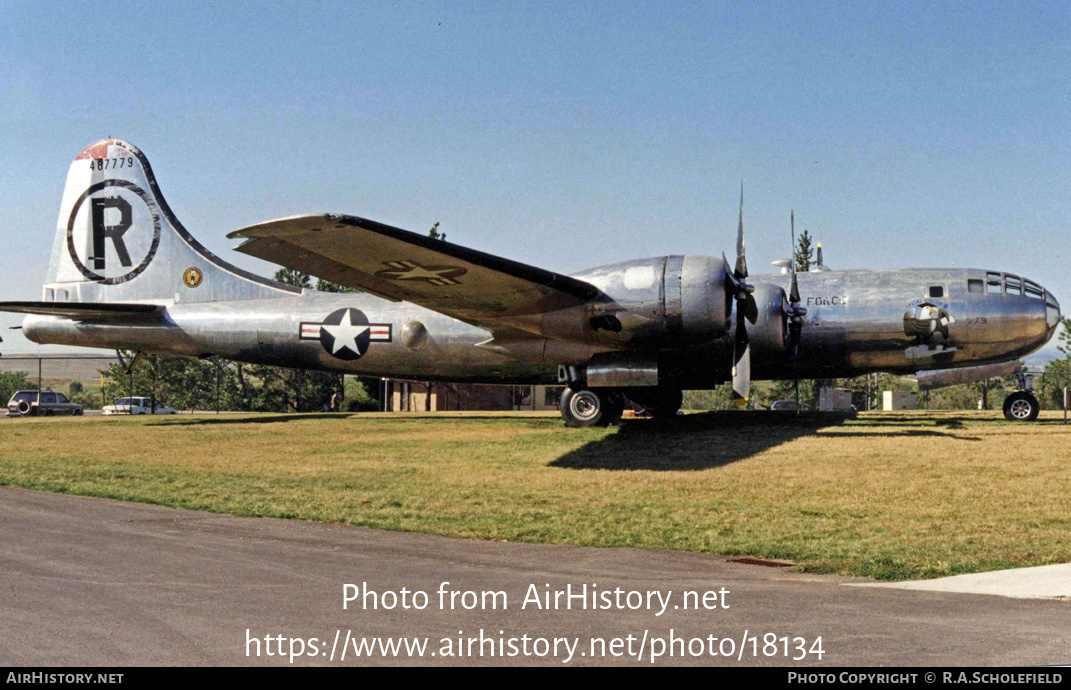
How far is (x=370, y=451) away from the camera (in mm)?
22266

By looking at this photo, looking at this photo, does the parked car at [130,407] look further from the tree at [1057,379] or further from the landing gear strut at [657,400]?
the tree at [1057,379]

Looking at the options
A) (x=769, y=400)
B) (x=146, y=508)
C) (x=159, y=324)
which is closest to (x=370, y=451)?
(x=146, y=508)

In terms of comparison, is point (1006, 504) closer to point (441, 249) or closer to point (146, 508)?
point (441, 249)

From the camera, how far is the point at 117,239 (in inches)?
1262

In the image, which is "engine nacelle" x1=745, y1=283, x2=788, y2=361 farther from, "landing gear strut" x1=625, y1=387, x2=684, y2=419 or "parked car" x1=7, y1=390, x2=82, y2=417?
"parked car" x1=7, y1=390, x2=82, y2=417

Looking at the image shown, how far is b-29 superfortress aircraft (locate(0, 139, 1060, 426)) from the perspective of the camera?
19.5 m

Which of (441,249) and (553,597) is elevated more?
(441,249)

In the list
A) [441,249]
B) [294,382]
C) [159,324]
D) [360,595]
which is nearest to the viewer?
[360,595]

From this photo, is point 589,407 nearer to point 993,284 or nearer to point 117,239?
point 993,284

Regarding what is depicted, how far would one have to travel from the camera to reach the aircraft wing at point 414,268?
52.5 ft

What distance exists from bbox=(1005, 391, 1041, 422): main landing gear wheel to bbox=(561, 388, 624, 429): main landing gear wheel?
12872 millimetres

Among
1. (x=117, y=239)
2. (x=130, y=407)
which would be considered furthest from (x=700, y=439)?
(x=130, y=407)

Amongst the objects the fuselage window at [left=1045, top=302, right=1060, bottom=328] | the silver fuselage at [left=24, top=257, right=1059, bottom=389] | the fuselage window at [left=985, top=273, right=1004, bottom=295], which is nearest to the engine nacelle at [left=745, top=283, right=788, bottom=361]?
the silver fuselage at [left=24, top=257, right=1059, bottom=389]

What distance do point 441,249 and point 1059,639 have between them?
42.6 ft
